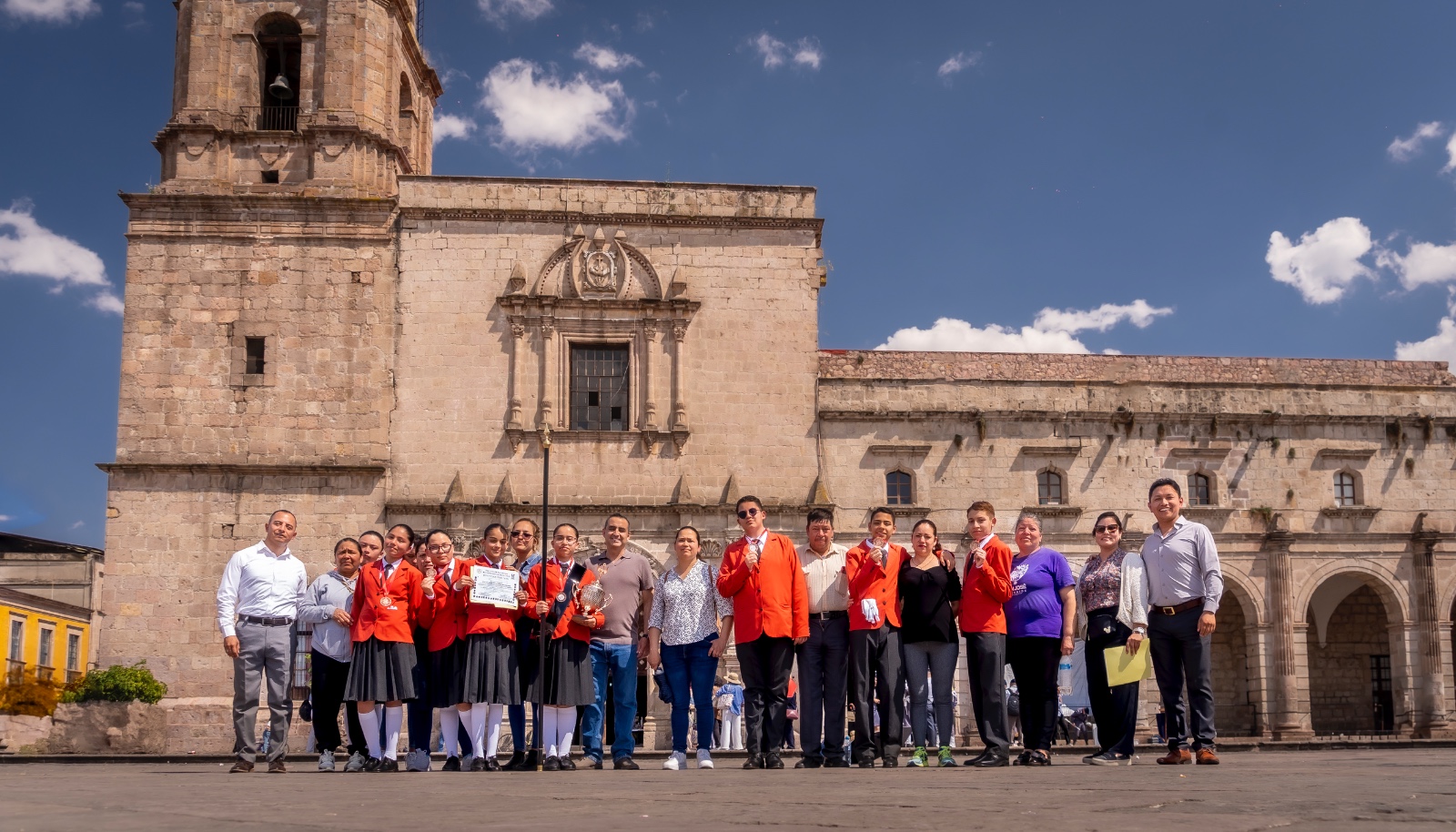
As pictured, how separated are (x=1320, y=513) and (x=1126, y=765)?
62.5 ft

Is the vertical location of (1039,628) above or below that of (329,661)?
above

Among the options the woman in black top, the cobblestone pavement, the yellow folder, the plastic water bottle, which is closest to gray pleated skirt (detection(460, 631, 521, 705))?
the cobblestone pavement

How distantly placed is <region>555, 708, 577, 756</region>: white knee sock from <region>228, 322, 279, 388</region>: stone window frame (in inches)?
606

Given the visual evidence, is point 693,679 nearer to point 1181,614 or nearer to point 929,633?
point 929,633

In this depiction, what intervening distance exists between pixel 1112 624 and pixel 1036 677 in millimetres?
732

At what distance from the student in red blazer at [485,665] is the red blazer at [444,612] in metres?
0.03

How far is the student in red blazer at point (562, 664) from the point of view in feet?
Answer: 35.9

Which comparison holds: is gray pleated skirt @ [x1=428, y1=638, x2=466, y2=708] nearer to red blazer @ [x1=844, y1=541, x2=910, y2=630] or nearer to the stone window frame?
red blazer @ [x1=844, y1=541, x2=910, y2=630]

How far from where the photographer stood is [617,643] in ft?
37.3

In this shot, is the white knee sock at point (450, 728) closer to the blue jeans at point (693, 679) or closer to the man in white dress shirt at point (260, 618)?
the man in white dress shirt at point (260, 618)

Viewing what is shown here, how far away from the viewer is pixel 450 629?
11.0m

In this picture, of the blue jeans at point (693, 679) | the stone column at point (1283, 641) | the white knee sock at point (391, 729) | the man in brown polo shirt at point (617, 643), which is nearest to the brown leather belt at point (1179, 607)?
the blue jeans at point (693, 679)

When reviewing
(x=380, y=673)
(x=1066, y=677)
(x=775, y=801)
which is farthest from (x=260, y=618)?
(x=1066, y=677)

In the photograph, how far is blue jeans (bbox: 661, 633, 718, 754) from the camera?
1099cm
